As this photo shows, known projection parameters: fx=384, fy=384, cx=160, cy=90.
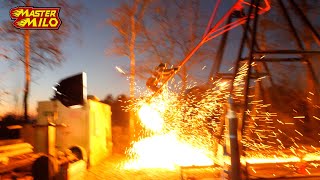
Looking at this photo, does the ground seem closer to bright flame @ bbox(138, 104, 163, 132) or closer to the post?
bright flame @ bbox(138, 104, 163, 132)

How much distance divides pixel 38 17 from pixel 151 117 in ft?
18.7

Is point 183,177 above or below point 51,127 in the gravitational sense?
below

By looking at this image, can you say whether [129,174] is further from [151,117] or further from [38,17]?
[38,17]

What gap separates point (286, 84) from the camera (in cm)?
1734

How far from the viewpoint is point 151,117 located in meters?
13.0

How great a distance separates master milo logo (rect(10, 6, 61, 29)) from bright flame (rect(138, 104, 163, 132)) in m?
4.74

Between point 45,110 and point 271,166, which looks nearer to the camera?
point 271,166

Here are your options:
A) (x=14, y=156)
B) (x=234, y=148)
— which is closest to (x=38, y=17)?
(x=14, y=156)

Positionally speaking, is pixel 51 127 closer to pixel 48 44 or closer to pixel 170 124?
pixel 170 124

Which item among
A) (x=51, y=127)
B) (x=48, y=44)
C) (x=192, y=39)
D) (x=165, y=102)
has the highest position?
(x=192, y=39)

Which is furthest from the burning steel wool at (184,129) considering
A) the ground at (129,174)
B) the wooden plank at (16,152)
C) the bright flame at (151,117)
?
the wooden plank at (16,152)

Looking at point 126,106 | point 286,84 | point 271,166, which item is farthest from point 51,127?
point 126,106

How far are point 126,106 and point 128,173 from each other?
12.2 m

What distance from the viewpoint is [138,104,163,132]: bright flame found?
40.3 ft
